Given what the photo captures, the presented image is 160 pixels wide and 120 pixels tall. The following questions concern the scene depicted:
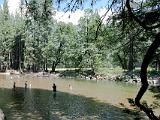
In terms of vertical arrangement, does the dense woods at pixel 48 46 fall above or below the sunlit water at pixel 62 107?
above

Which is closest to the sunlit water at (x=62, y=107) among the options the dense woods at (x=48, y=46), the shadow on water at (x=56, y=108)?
the shadow on water at (x=56, y=108)

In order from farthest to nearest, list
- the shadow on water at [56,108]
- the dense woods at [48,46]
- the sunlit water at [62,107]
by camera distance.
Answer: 1. the dense woods at [48,46]
2. the sunlit water at [62,107]
3. the shadow on water at [56,108]

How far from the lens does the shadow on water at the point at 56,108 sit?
27.0 meters

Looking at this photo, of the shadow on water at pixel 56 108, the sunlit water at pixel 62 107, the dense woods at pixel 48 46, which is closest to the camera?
the shadow on water at pixel 56 108

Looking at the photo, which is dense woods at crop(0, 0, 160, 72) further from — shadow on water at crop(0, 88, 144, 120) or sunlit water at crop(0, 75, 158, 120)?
shadow on water at crop(0, 88, 144, 120)

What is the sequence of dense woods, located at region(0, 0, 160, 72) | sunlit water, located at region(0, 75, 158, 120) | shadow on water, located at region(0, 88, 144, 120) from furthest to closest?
dense woods, located at region(0, 0, 160, 72) → sunlit water, located at region(0, 75, 158, 120) → shadow on water, located at region(0, 88, 144, 120)

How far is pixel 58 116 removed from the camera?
27062 mm

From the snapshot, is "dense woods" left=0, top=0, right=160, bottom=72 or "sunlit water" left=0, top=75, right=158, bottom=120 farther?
"dense woods" left=0, top=0, right=160, bottom=72

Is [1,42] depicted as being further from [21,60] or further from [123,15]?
[123,15]

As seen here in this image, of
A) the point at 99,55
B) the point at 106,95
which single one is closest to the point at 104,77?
the point at 99,55

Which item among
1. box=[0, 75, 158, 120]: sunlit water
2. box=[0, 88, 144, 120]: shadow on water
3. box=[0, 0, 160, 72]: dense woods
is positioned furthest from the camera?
box=[0, 0, 160, 72]: dense woods

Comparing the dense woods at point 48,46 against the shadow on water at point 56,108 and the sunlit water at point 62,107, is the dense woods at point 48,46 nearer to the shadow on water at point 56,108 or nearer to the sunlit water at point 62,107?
the sunlit water at point 62,107

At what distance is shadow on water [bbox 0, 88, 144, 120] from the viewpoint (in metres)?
27.0

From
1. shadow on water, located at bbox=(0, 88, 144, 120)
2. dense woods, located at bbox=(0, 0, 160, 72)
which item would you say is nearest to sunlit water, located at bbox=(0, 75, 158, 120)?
shadow on water, located at bbox=(0, 88, 144, 120)
